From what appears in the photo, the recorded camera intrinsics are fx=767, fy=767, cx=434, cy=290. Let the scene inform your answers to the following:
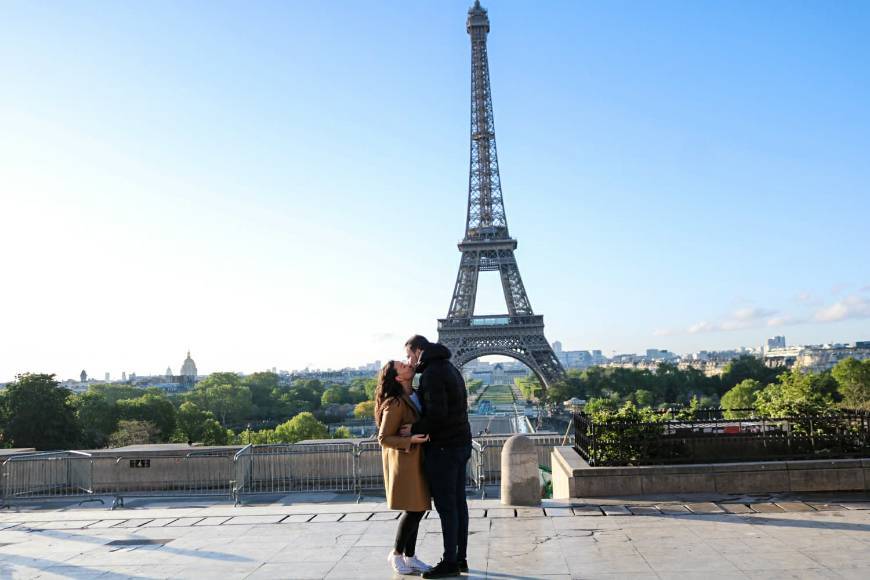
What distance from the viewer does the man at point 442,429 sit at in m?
7.62

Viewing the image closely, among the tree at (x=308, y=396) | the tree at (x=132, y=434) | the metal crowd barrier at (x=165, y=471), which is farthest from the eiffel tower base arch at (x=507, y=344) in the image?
the metal crowd barrier at (x=165, y=471)

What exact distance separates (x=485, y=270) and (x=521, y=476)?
7709 cm

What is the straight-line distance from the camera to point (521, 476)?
11.4 metres

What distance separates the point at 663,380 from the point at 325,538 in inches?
3890

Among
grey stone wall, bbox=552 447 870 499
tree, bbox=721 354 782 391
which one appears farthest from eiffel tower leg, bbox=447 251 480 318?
grey stone wall, bbox=552 447 870 499

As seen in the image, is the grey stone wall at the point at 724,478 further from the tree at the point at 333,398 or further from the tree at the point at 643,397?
the tree at the point at 333,398

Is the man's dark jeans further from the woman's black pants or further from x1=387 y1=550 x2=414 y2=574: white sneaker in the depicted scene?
x1=387 y1=550 x2=414 y2=574: white sneaker

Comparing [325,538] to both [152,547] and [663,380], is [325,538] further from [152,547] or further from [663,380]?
[663,380]

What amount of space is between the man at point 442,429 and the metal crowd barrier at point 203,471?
8986 millimetres

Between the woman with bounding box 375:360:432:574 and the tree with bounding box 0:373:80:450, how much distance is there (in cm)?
4687

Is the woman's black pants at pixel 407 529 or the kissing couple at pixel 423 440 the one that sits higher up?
the kissing couple at pixel 423 440

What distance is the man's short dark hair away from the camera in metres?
7.73

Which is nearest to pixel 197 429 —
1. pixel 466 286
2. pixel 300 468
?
pixel 466 286

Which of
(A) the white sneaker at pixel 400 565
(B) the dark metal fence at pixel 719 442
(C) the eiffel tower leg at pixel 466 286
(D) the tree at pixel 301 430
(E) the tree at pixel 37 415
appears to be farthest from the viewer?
(C) the eiffel tower leg at pixel 466 286
